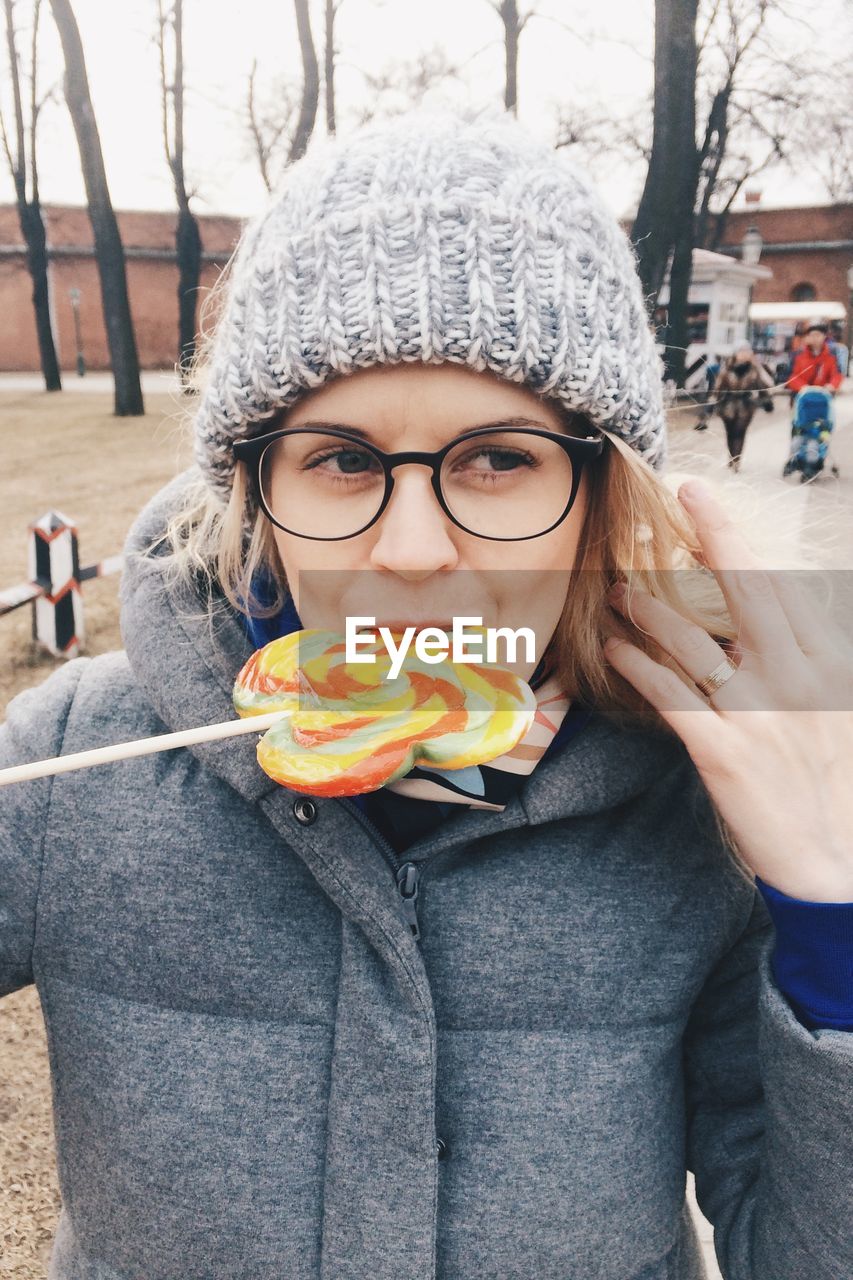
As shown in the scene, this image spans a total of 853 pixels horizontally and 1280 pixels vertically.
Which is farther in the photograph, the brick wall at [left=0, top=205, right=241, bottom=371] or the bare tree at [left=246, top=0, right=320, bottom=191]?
the brick wall at [left=0, top=205, right=241, bottom=371]

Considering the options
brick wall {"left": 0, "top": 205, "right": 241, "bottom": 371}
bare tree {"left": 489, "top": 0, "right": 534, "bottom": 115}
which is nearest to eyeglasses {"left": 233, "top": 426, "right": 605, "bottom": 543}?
bare tree {"left": 489, "top": 0, "right": 534, "bottom": 115}

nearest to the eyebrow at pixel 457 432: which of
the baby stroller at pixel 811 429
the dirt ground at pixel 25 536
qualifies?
the dirt ground at pixel 25 536

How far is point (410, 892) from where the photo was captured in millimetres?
1352

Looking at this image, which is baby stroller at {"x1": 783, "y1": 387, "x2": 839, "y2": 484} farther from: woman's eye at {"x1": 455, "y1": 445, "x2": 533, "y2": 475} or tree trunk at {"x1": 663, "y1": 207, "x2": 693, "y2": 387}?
woman's eye at {"x1": 455, "y1": 445, "x2": 533, "y2": 475}

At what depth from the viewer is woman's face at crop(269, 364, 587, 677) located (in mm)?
1269

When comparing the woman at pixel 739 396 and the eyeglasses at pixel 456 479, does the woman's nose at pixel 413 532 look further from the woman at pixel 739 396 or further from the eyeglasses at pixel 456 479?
the woman at pixel 739 396

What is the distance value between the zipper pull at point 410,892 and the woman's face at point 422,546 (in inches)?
12.8

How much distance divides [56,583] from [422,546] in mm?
5458

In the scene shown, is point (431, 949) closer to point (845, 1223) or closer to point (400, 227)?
point (845, 1223)

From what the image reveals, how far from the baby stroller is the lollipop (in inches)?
417

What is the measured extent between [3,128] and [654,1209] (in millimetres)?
27392

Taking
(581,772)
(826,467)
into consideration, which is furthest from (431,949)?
(826,467)

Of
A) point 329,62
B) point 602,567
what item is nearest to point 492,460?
point 602,567

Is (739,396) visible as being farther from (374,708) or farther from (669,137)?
(374,708)
